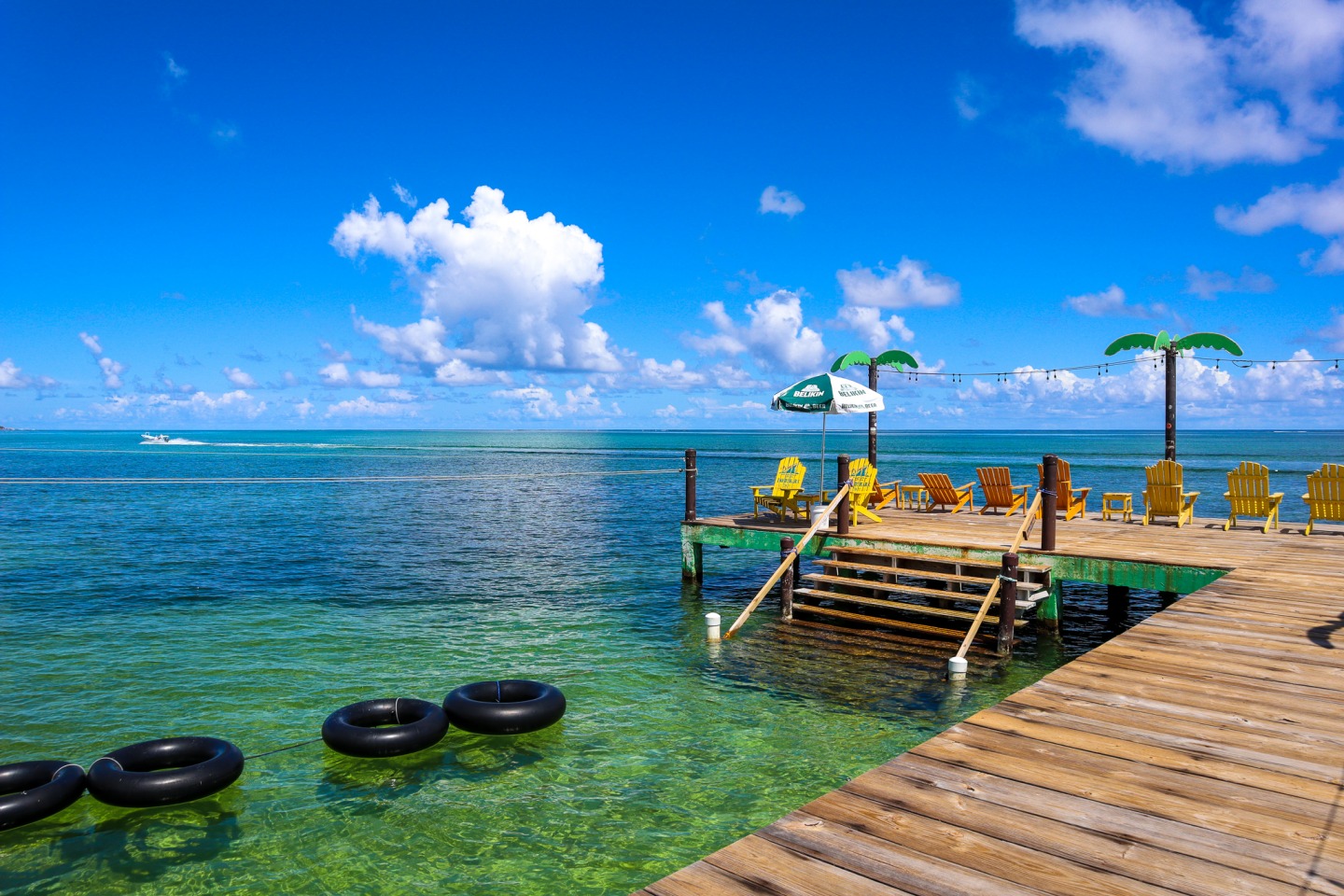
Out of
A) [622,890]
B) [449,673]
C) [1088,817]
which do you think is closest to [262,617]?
[449,673]

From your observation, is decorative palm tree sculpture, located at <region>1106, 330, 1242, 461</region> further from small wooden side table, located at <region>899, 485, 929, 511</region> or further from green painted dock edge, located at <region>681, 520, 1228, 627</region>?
green painted dock edge, located at <region>681, 520, 1228, 627</region>

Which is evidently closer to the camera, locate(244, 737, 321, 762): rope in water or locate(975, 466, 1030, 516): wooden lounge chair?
locate(244, 737, 321, 762): rope in water

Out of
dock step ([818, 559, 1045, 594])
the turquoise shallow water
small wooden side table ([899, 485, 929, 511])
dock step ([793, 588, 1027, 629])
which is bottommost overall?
the turquoise shallow water

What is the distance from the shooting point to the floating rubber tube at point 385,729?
26.4 feet

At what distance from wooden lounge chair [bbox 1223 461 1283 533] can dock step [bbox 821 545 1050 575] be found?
4.22 meters

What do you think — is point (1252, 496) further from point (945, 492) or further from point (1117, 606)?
point (945, 492)

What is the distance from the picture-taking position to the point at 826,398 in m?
14.8

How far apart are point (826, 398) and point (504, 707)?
8528 mm

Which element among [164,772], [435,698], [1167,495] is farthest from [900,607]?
[164,772]

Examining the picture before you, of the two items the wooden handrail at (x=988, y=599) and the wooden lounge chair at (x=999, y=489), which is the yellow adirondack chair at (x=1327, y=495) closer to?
the wooden lounge chair at (x=999, y=489)

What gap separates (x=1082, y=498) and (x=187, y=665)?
15.6m

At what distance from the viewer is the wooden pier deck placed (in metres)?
3.20

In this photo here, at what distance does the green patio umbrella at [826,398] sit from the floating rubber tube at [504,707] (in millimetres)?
7258

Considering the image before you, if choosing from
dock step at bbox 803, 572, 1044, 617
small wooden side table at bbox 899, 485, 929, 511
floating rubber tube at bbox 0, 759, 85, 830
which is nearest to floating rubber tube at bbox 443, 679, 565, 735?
floating rubber tube at bbox 0, 759, 85, 830
